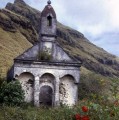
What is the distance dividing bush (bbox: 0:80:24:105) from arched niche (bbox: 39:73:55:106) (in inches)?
188

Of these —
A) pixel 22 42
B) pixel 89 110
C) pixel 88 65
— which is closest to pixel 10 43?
pixel 22 42

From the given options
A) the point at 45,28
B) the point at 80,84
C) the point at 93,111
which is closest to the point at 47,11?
the point at 45,28

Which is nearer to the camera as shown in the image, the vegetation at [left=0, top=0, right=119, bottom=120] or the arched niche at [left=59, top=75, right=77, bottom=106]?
the vegetation at [left=0, top=0, right=119, bottom=120]

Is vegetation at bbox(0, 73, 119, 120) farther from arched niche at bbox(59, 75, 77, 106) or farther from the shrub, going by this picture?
arched niche at bbox(59, 75, 77, 106)

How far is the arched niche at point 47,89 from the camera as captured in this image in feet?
130

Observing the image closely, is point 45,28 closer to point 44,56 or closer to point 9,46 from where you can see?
point 44,56

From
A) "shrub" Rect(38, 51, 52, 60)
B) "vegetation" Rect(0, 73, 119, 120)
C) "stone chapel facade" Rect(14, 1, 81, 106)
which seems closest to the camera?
"vegetation" Rect(0, 73, 119, 120)

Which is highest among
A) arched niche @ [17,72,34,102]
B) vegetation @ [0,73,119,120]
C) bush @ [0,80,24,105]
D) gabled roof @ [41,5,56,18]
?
gabled roof @ [41,5,56,18]

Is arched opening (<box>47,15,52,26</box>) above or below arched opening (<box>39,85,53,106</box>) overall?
above

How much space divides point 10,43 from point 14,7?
62.5 metres

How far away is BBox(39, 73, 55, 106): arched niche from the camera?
39.8 meters

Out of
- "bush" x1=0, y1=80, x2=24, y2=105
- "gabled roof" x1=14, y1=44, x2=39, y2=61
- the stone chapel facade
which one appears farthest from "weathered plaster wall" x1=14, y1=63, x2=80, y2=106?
"bush" x1=0, y1=80, x2=24, y2=105

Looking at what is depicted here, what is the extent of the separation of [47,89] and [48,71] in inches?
101

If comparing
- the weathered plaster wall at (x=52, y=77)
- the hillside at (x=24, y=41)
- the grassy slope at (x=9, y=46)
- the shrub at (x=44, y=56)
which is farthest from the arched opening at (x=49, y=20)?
the grassy slope at (x=9, y=46)
